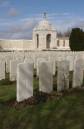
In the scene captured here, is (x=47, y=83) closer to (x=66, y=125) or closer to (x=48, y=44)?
(x=66, y=125)

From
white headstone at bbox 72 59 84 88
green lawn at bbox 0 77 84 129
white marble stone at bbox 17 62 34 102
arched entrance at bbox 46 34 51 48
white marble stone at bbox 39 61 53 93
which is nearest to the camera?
green lawn at bbox 0 77 84 129

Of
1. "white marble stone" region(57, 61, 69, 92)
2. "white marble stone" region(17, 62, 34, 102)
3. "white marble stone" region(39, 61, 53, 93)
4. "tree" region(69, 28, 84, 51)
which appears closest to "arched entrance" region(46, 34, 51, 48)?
"tree" region(69, 28, 84, 51)

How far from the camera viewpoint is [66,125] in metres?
6.83

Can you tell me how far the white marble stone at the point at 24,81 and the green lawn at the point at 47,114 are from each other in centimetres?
37

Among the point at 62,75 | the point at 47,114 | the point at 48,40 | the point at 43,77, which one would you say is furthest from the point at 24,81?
the point at 48,40

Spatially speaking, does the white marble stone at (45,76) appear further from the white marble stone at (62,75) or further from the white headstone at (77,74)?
the white headstone at (77,74)

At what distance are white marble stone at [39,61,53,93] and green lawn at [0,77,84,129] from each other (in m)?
0.59

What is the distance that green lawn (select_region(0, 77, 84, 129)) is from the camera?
6953 mm

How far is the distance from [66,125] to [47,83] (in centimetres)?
286

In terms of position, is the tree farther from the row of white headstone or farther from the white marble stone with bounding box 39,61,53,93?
the white marble stone with bounding box 39,61,53,93

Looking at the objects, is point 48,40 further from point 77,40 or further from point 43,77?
point 43,77

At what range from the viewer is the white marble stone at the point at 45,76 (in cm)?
945

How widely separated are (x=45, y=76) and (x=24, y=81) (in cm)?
83

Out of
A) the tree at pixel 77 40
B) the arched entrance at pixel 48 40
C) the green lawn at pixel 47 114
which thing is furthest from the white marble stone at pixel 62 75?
the arched entrance at pixel 48 40
